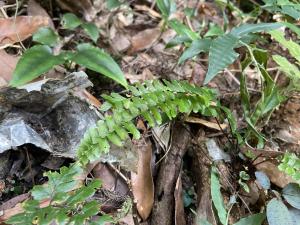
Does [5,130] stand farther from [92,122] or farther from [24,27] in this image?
[24,27]

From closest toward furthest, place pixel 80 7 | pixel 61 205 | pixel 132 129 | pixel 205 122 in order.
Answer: pixel 61 205 → pixel 132 129 → pixel 205 122 → pixel 80 7

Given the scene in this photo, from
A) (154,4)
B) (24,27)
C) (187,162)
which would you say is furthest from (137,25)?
(187,162)

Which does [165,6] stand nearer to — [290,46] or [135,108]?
[290,46]

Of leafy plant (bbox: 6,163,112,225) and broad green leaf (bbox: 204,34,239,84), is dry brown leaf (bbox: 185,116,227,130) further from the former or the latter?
leafy plant (bbox: 6,163,112,225)

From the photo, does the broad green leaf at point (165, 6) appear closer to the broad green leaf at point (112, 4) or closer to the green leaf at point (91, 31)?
the broad green leaf at point (112, 4)

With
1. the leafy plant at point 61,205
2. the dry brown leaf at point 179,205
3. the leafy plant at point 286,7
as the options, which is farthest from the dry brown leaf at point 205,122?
the leafy plant at point 61,205

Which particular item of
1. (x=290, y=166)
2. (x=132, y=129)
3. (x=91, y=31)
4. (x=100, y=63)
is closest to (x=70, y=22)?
(x=91, y=31)

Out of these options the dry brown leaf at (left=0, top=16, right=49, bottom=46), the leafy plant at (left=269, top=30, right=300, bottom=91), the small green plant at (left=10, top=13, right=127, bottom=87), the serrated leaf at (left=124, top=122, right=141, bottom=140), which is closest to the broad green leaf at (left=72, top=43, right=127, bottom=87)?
the small green plant at (left=10, top=13, right=127, bottom=87)
